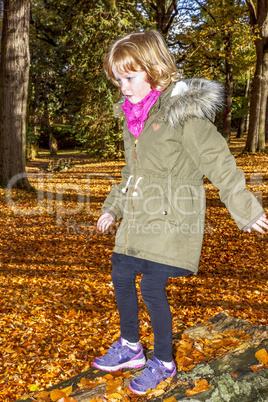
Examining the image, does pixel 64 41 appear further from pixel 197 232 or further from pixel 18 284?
pixel 197 232

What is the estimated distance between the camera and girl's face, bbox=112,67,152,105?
7.71 feet

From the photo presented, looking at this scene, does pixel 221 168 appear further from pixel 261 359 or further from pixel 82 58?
pixel 82 58

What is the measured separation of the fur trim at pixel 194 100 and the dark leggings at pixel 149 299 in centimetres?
100

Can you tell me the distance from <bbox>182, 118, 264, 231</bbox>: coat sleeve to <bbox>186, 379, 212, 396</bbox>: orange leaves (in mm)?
1137

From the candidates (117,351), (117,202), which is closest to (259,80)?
(117,202)

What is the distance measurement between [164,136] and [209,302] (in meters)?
3.25

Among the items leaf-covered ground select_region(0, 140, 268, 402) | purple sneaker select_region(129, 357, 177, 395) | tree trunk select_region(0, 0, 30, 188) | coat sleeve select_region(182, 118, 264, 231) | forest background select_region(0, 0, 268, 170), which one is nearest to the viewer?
coat sleeve select_region(182, 118, 264, 231)

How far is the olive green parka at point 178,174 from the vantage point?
2232 mm

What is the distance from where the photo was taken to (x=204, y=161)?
2248 millimetres

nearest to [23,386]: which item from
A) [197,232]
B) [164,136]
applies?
[197,232]

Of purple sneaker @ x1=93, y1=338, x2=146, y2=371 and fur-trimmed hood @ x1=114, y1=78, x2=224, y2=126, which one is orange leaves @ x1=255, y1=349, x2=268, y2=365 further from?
fur-trimmed hood @ x1=114, y1=78, x2=224, y2=126

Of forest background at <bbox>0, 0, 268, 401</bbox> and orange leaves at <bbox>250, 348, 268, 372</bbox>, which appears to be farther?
forest background at <bbox>0, 0, 268, 401</bbox>

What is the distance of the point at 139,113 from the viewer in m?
2.42

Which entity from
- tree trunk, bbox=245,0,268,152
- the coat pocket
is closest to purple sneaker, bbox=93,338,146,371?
the coat pocket
